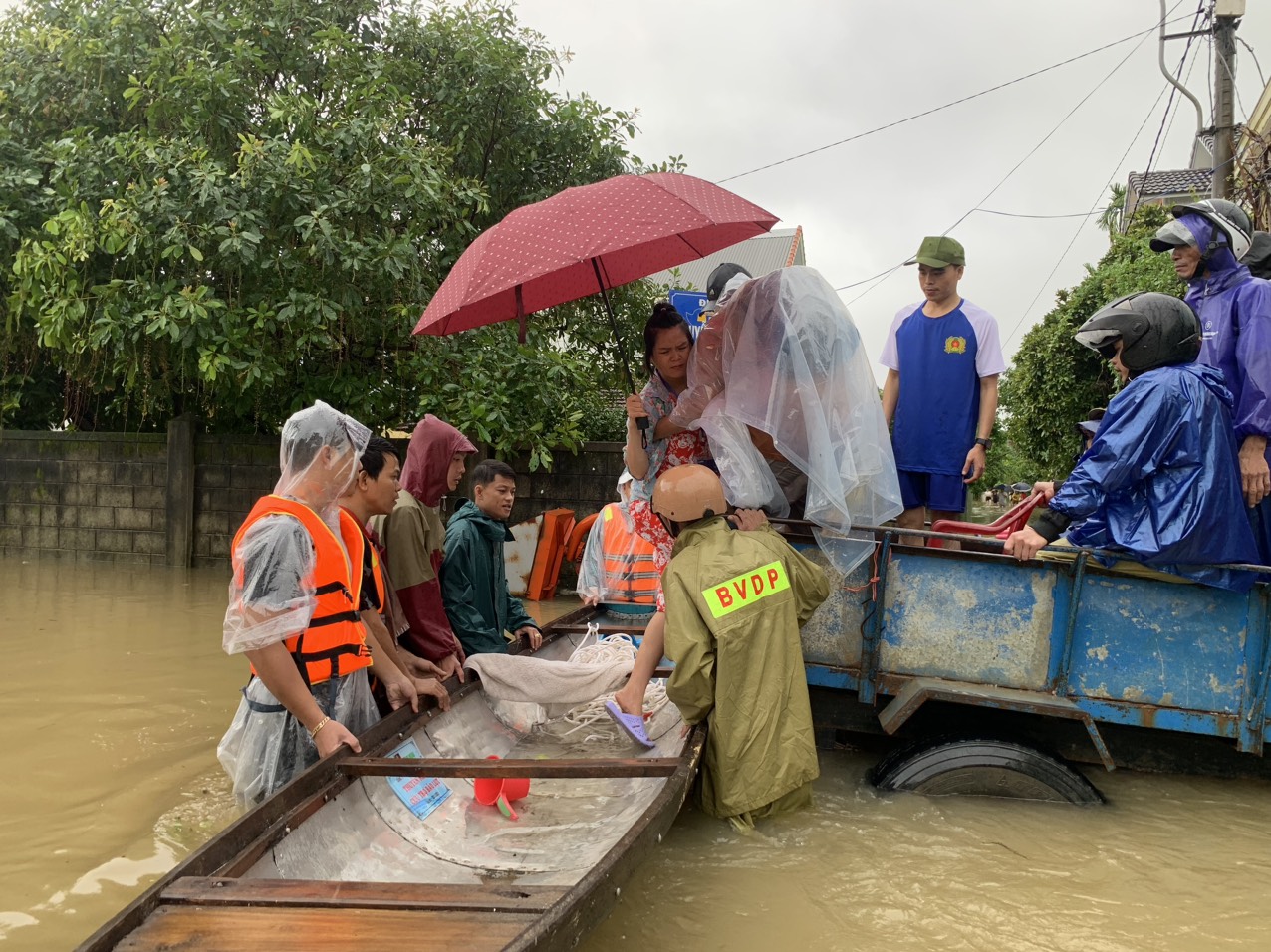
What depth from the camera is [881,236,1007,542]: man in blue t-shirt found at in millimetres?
4598

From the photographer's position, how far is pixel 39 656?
6.33 meters

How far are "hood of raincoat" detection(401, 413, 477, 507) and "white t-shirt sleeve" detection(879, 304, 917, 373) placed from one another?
2123mm

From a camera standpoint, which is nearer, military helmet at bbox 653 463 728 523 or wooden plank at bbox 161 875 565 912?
wooden plank at bbox 161 875 565 912

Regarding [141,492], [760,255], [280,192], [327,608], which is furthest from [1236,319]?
[760,255]

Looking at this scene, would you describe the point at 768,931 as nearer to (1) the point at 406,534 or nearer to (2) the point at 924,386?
(1) the point at 406,534

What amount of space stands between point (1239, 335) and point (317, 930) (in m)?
3.88

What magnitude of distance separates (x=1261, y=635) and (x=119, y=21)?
927 centimetres

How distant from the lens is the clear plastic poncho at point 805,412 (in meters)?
3.84

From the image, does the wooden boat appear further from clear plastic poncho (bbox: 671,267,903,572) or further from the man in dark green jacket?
clear plastic poncho (bbox: 671,267,903,572)

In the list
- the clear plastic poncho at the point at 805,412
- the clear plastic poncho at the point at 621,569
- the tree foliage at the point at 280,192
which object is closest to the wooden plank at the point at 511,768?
the clear plastic poncho at the point at 805,412

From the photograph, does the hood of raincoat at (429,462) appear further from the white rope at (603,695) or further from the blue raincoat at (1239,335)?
the blue raincoat at (1239,335)

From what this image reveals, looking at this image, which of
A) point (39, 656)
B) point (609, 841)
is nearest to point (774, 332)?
point (609, 841)

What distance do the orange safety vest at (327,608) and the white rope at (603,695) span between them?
1146 millimetres

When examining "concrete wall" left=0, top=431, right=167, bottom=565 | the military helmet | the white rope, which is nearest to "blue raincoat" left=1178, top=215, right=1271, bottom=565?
the military helmet
